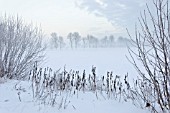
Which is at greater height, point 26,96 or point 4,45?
point 4,45

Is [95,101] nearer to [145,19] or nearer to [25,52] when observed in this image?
[145,19]

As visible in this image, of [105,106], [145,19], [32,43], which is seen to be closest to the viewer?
[145,19]

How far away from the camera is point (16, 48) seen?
33.1 ft

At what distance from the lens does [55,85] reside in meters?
7.70

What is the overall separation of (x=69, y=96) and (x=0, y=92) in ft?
6.43

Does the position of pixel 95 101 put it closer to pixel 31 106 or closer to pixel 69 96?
pixel 69 96

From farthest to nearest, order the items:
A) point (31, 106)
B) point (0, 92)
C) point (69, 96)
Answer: point (69, 96), point (0, 92), point (31, 106)

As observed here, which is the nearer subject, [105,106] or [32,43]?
[105,106]

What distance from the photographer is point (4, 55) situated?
9.81m

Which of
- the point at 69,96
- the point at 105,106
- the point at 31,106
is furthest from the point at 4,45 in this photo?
the point at 105,106

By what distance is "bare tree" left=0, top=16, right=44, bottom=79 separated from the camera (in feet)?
32.2

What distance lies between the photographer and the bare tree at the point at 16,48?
982 cm

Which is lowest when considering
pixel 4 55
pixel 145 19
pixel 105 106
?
pixel 105 106

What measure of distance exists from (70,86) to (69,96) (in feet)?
3.61
